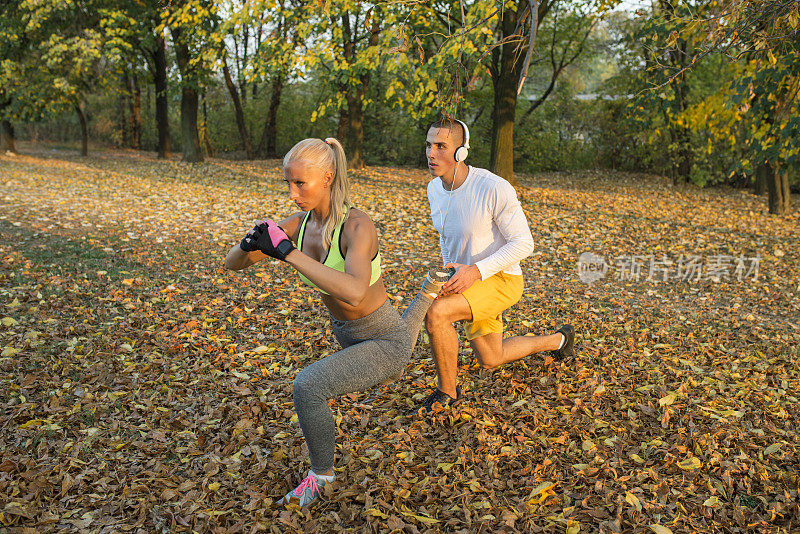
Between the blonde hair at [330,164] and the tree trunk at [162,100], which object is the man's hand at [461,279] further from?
the tree trunk at [162,100]

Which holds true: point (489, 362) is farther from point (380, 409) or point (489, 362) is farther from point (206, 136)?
point (206, 136)

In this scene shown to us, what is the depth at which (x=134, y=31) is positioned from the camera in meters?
17.5

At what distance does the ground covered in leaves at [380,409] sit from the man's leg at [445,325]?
0.40m

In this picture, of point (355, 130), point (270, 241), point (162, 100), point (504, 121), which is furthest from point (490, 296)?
point (162, 100)

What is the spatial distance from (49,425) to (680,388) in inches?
174

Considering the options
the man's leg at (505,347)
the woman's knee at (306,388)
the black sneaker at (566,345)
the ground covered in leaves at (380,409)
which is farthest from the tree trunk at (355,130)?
the woman's knee at (306,388)

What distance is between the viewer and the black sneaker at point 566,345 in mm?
4988

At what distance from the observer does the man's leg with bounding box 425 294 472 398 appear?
3.84m

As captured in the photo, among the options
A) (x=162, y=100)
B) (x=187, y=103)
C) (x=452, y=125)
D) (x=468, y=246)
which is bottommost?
(x=468, y=246)

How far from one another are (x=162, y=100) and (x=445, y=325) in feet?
72.4

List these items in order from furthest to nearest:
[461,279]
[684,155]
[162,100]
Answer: [162,100]
[684,155]
[461,279]

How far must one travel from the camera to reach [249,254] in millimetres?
3023

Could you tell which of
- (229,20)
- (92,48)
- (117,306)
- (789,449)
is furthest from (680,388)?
(92,48)

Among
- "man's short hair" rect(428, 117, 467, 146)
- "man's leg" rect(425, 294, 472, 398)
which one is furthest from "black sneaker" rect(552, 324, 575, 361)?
"man's short hair" rect(428, 117, 467, 146)
